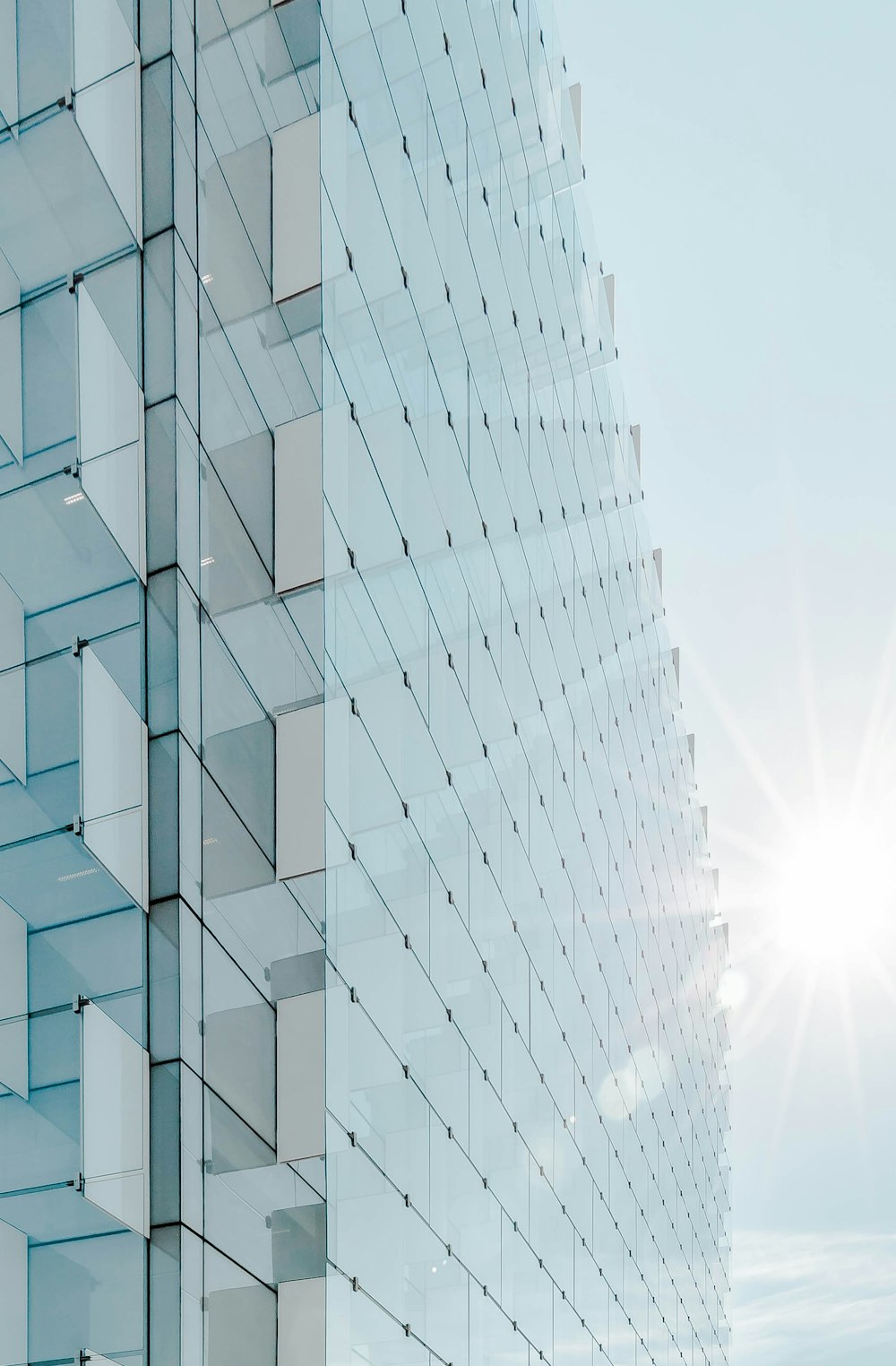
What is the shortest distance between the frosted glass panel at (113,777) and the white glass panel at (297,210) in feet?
16.6

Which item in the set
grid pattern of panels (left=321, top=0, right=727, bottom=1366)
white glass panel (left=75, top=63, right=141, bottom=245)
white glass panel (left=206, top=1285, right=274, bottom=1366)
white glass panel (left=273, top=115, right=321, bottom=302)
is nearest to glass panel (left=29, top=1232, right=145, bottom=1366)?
white glass panel (left=206, top=1285, right=274, bottom=1366)

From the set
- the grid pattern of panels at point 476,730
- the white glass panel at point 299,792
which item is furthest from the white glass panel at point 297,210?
the white glass panel at point 299,792

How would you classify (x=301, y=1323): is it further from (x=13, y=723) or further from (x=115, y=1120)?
(x=13, y=723)

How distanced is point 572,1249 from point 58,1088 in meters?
17.7

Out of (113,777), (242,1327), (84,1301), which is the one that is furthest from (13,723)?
(242,1327)

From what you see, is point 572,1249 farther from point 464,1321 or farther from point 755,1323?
point 755,1323

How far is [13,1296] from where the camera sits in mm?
9516

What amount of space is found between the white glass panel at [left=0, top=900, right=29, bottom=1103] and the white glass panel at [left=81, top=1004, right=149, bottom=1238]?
0.44m

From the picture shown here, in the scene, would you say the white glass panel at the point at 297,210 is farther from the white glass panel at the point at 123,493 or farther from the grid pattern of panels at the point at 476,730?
the white glass panel at the point at 123,493

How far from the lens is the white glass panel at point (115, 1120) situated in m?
9.89

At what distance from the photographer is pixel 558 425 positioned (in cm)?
2791

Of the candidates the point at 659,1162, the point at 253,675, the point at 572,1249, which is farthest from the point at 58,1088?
the point at 659,1162

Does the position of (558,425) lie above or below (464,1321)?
above

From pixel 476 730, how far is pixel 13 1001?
429 inches
